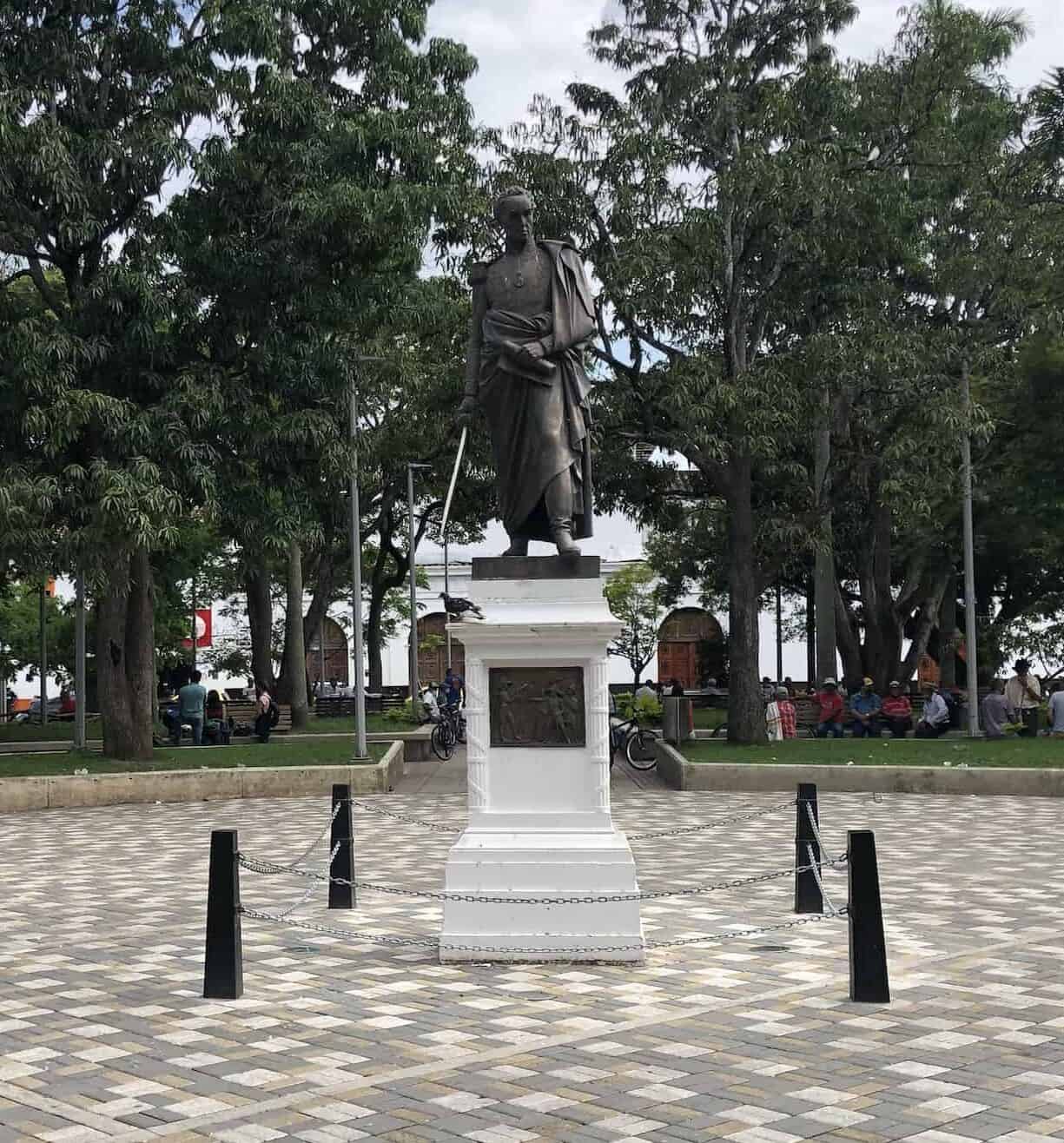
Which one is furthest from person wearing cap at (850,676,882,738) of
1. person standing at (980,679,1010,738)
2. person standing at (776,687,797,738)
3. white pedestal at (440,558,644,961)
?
white pedestal at (440,558,644,961)

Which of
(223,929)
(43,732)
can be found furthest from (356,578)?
(223,929)

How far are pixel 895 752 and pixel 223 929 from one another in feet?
57.3

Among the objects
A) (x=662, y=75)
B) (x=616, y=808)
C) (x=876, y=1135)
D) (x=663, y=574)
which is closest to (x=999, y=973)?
(x=876, y=1135)

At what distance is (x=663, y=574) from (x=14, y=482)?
40719 millimetres

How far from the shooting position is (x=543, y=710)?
384 inches

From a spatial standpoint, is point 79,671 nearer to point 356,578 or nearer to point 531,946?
point 356,578

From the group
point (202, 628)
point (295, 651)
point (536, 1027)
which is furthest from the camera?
point (202, 628)

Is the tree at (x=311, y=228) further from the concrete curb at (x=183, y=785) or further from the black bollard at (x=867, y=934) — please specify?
the black bollard at (x=867, y=934)

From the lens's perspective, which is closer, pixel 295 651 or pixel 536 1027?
pixel 536 1027

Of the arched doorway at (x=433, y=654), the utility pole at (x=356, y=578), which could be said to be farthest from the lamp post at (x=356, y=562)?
the arched doorway at (x=433, y=654)

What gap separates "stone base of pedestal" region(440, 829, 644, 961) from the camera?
945 centimetres

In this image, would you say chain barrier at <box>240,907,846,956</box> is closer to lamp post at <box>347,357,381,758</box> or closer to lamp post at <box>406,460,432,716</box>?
lamp post at <box>347,357,381,758</box>

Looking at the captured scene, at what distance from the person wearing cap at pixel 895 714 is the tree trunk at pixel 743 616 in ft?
14.6

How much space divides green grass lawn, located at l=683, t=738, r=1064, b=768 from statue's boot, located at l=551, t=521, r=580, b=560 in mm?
12668
